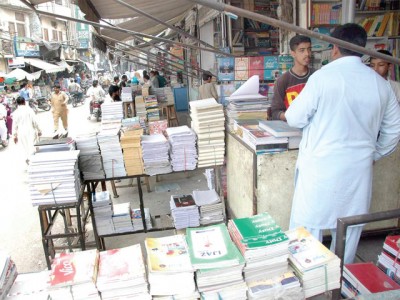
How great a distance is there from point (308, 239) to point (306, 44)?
2.07 meters

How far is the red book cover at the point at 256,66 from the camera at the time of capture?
5.34 metres

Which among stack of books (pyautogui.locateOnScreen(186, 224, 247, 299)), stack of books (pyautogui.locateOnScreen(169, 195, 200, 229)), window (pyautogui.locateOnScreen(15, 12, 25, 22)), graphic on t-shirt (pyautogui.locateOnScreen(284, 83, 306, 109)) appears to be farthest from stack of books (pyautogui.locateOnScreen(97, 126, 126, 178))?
window (pyautogui.locateOnScreen(15, 12, 25, 22))

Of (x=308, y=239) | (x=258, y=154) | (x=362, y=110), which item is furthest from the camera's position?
(x=258, y=154)

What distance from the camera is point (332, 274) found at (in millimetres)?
1528

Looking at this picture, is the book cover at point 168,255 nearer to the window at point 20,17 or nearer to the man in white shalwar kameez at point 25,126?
the man in white shalwar kameez at point 25,126

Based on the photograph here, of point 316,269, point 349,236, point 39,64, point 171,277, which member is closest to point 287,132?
point 349,236

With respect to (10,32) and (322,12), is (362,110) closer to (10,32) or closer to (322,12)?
(322,12)

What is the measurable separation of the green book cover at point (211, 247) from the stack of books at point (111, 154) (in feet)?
6.17

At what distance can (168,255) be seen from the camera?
1.56 m

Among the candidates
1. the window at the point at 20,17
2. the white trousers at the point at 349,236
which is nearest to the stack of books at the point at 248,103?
the white trousers at the point at 349,236

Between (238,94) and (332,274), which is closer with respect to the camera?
(332,274)

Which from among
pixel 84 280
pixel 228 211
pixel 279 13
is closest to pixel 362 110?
pixel 84 280

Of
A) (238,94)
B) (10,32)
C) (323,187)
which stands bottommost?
(323,187)

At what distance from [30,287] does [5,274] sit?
0.14m
